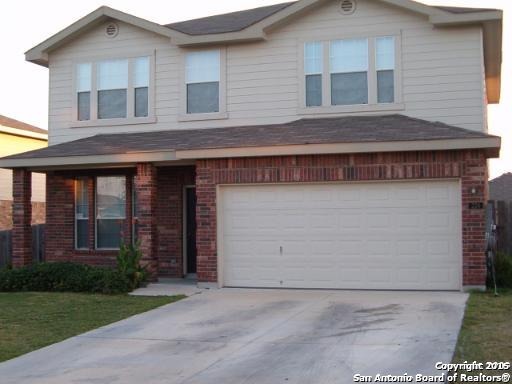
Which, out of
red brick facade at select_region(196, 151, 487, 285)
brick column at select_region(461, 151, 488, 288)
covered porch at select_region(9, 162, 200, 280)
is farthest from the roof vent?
covered porch at select_region(9, 162, 200, 280)

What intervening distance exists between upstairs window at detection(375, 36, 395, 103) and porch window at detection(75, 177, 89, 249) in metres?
7.79

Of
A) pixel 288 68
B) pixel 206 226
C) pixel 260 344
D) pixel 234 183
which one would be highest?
pixel 288 68

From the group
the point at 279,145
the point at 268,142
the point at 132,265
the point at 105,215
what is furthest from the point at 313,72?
the point at 105,215

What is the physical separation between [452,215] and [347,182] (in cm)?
210

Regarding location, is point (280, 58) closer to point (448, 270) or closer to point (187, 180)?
point (187, 180)

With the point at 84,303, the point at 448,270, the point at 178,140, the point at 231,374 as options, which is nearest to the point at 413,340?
the point at 231,374

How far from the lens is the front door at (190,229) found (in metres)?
17.0

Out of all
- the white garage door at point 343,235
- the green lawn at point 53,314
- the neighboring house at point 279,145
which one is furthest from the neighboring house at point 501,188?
the green lawn at point 53,314

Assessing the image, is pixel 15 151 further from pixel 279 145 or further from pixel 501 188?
pixel 501 188

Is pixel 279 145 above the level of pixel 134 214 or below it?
above

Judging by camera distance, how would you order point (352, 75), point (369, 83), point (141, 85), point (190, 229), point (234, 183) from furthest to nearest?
point (141, 85) → point (190, 229) → point (352, 75) → point (369, 83) → point (234, 183)

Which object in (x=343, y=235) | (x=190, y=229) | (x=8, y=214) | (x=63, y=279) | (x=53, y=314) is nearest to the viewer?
(x=53, y=314)

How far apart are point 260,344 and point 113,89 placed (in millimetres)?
10290

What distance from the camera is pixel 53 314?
38.4ft
